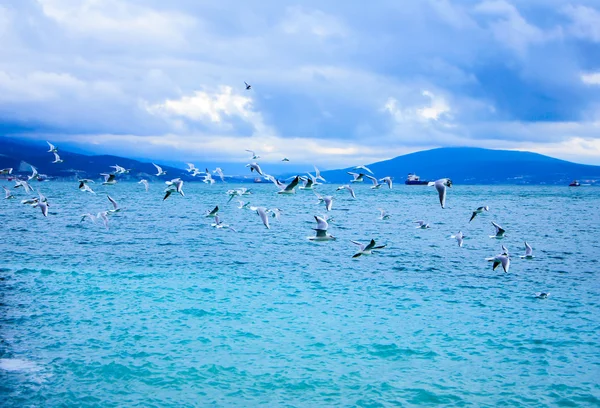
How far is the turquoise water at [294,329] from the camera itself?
14680 mm

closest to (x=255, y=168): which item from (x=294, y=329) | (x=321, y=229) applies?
(x=321, y=229)

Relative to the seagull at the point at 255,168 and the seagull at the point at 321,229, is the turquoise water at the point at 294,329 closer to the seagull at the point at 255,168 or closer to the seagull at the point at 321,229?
the seagull at the point at 321,229

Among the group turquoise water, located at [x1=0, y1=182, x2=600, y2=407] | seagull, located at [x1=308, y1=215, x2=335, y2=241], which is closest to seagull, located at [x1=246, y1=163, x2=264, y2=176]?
turquoise water, located at [x1=0, y1=182, x2=600, y2=407]

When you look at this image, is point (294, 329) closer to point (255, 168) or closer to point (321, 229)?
point (321, 229)

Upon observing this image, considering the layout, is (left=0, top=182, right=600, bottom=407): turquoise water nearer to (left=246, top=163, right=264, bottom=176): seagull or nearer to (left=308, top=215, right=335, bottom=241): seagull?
(left=308, top=215, right=335, bottom=241): seagull

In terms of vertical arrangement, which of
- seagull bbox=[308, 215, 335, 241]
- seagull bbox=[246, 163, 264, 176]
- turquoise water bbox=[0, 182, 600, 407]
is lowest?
turquoise water bbox=[0, 182, 600, 407]

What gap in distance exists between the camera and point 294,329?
19.8 meters

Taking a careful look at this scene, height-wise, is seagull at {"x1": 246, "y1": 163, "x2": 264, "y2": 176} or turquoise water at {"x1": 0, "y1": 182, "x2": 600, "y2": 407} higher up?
seagull at {"x1": 246, "y1": 163, "x2": 264, "y2": 176}

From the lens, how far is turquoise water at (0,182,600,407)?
14.7 metres

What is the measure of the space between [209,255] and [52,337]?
705 inches

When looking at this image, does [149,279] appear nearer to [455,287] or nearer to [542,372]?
[455,287]

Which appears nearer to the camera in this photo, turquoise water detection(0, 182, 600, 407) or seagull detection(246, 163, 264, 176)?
turquoise water detection(0, 182, 600, 407)

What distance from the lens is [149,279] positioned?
1089 inches

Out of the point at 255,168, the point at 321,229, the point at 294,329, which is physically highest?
the point at 255,168
